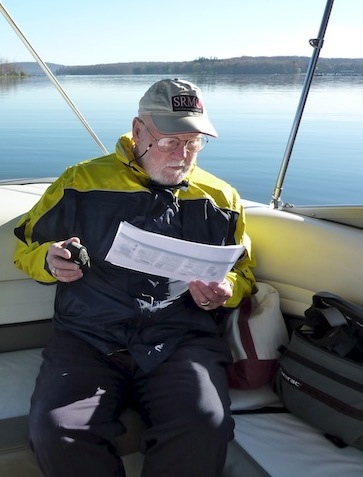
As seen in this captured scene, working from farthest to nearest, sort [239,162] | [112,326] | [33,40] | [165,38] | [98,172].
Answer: [239,162], [165,38], [33,40], [98,172], [112,326]

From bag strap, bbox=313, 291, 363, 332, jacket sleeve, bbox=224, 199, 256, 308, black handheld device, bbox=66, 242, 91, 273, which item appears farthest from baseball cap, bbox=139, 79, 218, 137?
bag strap, bbox=313, 291, 363, 332

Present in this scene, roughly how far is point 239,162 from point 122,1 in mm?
1850

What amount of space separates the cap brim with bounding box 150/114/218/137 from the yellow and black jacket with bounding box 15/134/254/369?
17 centimetres

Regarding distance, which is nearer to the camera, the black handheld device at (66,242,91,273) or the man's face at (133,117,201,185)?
the black handheld device at (66,242,91,273)

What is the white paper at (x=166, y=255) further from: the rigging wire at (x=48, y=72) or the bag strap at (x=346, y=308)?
the rigging wire at (x=48, y=72)

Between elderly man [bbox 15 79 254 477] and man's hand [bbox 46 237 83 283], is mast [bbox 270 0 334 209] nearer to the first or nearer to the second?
elderly man [bbox 15 79 254 477]

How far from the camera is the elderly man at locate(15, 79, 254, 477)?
4.46 ft

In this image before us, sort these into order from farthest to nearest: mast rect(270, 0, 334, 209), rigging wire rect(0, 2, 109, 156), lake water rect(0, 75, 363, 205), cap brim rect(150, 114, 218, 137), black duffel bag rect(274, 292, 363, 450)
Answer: lake water rect(0, 75, 363, 205) < rigging wire rect(0, 2, 109, 156) < mast rect(270, 0, 334, 209) < cap brim rect(150, 114, 218, 137) < black duffel bag rect(274, 292, 363, 450)

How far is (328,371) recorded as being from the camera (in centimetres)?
154

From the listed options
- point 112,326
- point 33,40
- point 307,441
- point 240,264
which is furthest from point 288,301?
point 33,40

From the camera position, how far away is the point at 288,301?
6.59 feet

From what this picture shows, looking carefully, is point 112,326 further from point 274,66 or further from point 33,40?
point 274,66

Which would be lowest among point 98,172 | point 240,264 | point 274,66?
point 240,264

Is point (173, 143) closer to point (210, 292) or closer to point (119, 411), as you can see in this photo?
point (210, 292)
